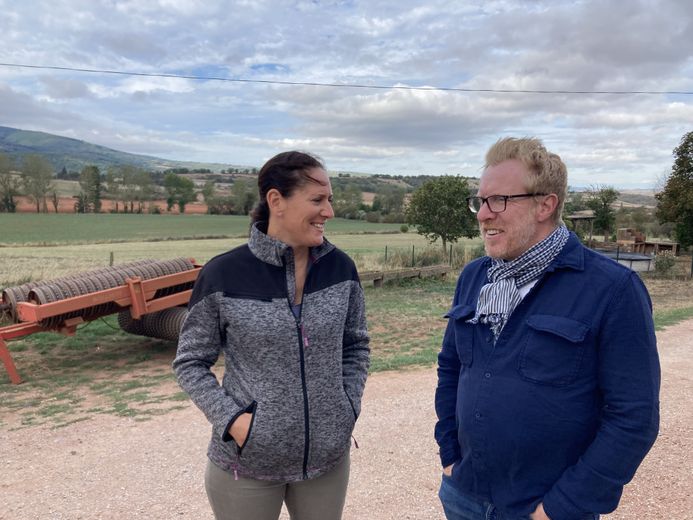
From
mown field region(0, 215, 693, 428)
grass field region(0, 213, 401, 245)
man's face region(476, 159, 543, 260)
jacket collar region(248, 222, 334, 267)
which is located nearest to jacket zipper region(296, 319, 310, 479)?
jacket collar region(248, 222, 334, 267)

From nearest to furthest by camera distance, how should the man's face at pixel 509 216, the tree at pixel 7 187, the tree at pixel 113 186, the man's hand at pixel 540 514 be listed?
the man's hand at pixel 540 514, the man's face at pixel 509 216, the tree at pixel 7 187, the tree at pixel 113 186

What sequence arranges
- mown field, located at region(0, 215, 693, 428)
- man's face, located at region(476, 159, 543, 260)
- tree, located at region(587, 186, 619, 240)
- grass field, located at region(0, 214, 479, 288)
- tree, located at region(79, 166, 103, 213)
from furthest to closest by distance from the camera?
tree, located at region(79, 166, 103, 213) < tree, located at region(587, 186, 619, 240) < grass field, located at region(0, 214, 479, 288) < mown field, located at region(0, 215, 693, 428) < man's face, located at region(476, 159, 543, 260)

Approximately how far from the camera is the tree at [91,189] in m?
66.0

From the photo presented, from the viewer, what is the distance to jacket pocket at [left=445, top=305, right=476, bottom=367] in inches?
77.5

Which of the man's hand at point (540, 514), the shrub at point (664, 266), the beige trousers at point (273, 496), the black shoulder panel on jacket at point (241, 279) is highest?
the black shoulder panel on jacket at point (241, 279)

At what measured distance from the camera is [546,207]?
73.1 inches

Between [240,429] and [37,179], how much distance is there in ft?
223

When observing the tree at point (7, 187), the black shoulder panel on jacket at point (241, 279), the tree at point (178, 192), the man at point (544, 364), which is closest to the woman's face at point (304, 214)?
the black shoulder panel on jacket at point (241, 279)

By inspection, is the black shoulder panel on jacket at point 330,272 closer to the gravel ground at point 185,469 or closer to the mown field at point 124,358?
the gravel ground at point 185,469

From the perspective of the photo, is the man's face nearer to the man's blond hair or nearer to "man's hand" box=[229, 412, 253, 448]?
the man's blond hair

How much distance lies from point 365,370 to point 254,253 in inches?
26.5

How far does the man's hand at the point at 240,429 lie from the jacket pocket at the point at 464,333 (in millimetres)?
793

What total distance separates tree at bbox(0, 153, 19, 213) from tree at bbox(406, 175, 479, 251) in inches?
2036

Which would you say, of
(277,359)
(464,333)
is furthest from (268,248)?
(464,333)
